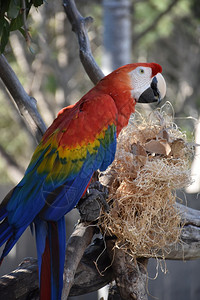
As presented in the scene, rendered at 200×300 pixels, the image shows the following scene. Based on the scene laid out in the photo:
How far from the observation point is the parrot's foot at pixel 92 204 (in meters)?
1.25

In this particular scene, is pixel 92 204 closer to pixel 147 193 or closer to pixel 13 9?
pixel 147 193

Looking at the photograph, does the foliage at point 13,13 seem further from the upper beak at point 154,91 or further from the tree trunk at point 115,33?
the tree trunk at point 115,33

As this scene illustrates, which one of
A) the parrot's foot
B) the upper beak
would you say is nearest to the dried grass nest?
the parrot's foot

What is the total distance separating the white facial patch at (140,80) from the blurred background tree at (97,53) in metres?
0.33

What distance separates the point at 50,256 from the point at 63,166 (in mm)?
266

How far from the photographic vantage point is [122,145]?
142 centimetres

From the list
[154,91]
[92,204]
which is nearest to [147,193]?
[92,204]

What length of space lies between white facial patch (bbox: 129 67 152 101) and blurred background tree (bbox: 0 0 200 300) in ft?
1.08

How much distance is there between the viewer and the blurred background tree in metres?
2.59

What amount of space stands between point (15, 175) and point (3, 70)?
7.35ft

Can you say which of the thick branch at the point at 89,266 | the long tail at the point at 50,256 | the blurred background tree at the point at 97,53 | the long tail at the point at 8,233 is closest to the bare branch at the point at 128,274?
the thick branch at the point at 89,266

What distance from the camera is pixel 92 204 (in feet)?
4.09

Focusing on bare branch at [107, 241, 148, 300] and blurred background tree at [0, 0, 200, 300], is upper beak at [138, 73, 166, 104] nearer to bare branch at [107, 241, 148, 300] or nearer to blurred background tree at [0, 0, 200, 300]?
blurred background tree at [0, 0, 200, 300]

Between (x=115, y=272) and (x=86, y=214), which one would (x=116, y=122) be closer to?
(x=86, y=214)
